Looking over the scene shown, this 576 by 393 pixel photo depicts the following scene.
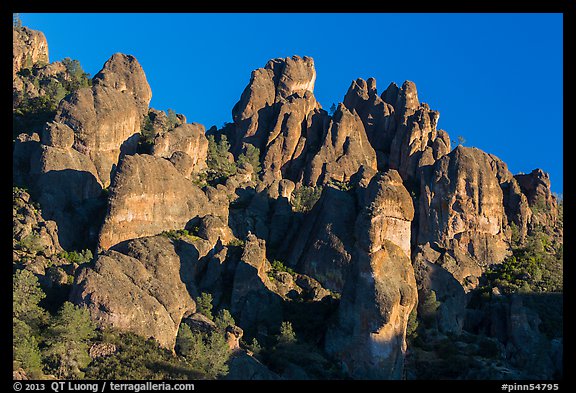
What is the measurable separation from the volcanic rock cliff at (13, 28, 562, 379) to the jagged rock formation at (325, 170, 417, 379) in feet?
0.47

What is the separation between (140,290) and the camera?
68562 millimetres

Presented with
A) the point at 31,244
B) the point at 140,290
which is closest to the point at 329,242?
the point at 140,290

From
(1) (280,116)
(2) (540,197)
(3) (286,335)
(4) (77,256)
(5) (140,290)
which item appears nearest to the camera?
(5) (140,290)

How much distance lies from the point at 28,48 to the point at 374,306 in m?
75.0

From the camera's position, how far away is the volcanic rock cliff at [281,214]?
231 feet

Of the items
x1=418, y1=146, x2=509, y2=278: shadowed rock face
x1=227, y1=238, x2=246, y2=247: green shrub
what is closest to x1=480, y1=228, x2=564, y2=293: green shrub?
x1=418, y1=146, x2=509, y2=278: shadowed rock face

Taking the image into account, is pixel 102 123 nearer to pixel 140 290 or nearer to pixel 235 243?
pixel 235 243

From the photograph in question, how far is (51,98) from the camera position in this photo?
10944cm

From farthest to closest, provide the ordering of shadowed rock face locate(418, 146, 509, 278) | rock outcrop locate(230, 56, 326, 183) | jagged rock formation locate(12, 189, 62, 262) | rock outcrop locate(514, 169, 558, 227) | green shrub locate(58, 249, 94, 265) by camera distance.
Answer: rock outcrop locate(230, 56, 326, 183)
rock outcrop locate(514, 169, 558, 227)
shadowed rock face locate(418, 146, 509, 278)
green shrub locate(58, 249, 94, 265)
jagged rock formation locate(12, 189, 62, 262)

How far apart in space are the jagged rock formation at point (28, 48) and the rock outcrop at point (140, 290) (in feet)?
174

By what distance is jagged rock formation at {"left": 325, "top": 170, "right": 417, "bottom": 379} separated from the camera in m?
69.1

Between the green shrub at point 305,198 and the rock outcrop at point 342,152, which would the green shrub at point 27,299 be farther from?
the rock outcrop at point 342,152

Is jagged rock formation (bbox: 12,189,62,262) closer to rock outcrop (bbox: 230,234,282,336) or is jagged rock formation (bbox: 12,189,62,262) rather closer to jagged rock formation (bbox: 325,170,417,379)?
rock outcrop (bbox: 230,234,282,336)

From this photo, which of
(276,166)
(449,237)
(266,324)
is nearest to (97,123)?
(276,166)
